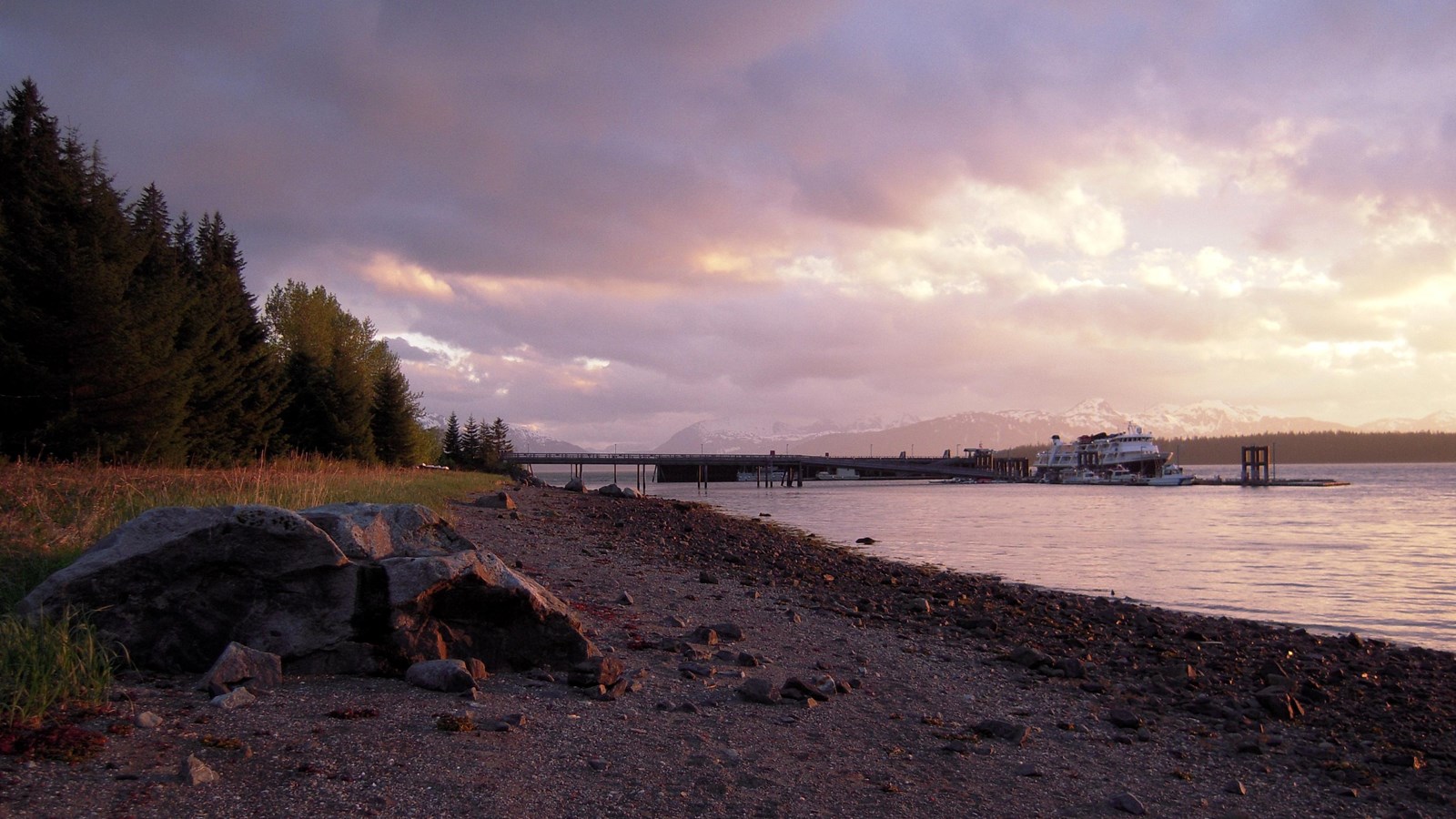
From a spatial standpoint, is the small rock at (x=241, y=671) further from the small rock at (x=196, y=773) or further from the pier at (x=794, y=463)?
the pier at (x=794, y=463)

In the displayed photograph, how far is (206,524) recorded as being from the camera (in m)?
6.88

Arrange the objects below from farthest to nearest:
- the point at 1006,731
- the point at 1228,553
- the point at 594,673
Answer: the point at 1228,553 → the point at 1006,731 → the point at 594,673

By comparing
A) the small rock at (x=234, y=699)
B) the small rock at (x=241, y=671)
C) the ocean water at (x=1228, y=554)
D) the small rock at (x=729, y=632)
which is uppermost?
the small rock at (x=241, y=671)

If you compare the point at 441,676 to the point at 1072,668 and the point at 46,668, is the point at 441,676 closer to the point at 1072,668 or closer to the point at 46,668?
the point at 46,668

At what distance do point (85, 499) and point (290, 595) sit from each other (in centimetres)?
738

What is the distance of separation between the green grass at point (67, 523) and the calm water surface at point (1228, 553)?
17.7 meters

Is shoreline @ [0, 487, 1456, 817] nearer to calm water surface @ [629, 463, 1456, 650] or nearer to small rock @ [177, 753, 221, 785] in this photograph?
small rock @ [177, 753, 221, 785]

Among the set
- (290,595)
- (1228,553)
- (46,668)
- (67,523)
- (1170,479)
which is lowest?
(1228,553)

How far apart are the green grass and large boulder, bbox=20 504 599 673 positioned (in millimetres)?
368

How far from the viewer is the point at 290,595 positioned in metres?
6.98

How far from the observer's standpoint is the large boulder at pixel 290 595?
657cm

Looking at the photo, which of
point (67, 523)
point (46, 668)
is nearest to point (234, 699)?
point (46, 668)

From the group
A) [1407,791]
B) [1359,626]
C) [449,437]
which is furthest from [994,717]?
[449,437]

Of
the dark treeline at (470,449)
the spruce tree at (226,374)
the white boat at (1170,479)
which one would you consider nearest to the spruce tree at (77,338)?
the spruce tree at (226,374)
